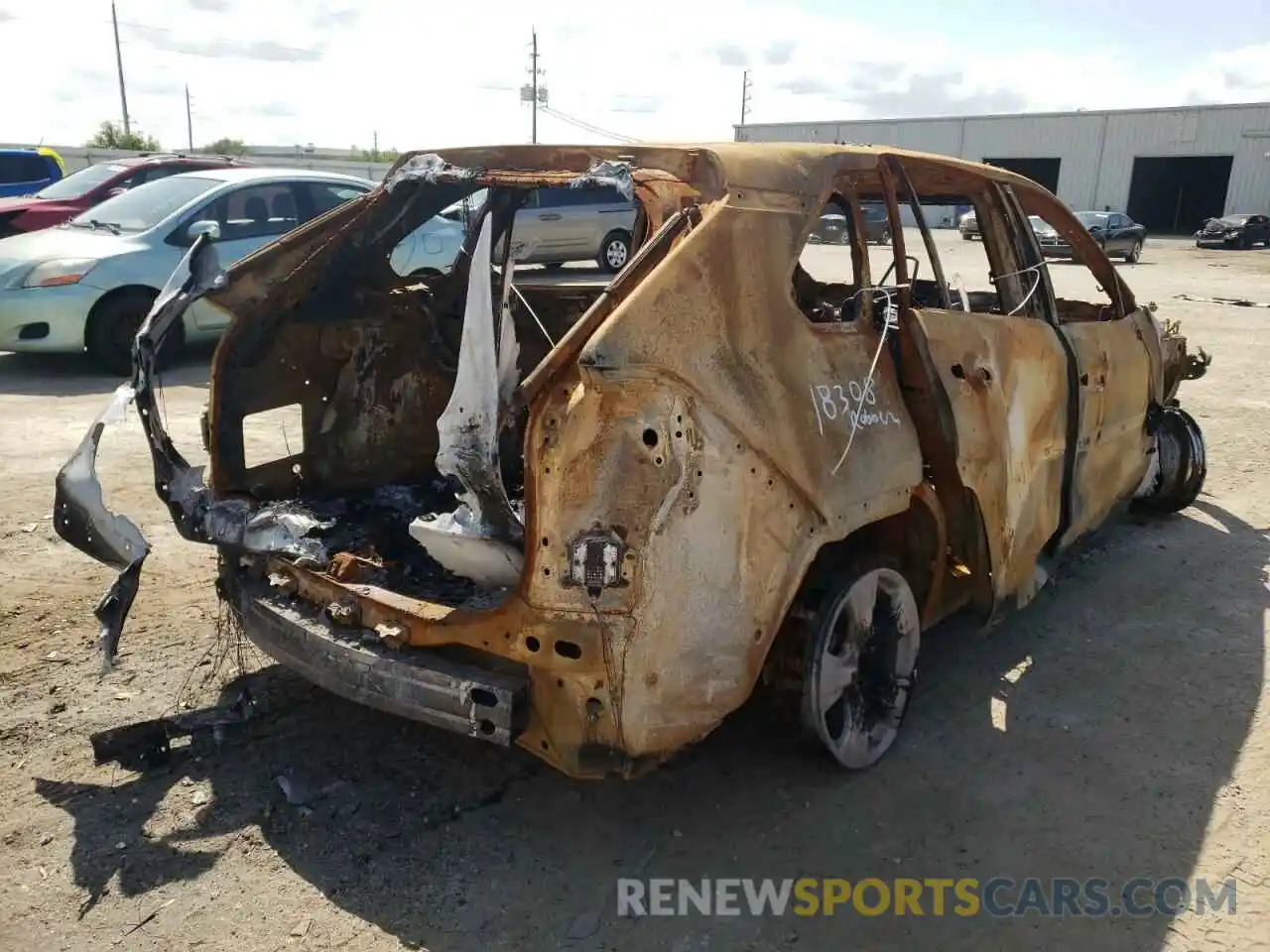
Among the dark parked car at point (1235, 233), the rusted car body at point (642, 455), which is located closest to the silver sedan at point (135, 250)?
the rusted car body at point (642, 455)

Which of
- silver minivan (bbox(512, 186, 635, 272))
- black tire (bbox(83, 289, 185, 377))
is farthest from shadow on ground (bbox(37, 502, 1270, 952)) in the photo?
A: silver minivan (bbox(512, 186, 635, 272))

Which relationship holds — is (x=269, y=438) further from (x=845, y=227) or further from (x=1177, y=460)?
(x=1177, y=460)

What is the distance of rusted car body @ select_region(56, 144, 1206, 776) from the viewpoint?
2.56 m

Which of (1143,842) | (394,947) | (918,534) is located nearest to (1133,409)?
(918,534)

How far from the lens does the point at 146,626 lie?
4.33m

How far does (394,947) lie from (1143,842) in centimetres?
221

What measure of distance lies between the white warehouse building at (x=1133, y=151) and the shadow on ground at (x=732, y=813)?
4235cm

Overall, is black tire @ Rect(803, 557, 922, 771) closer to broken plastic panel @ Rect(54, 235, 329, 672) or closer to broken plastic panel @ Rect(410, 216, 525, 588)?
broken plastic panel @ Rect(410, 216, 525, 588)

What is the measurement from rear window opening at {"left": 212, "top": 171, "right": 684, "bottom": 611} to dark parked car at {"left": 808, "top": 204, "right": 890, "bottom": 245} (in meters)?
0.65

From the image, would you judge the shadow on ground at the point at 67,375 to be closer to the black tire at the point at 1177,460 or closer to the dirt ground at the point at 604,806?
the dirt ground at the point at 604,806

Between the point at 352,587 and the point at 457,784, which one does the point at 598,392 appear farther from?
the point at 457,784

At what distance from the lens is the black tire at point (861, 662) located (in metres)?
3.14

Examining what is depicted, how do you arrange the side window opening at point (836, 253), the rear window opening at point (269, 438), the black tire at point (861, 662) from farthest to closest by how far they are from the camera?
the rear window opening at point (269, 438), the side window opening at point (836, 253), the black tire at point (861, 662)

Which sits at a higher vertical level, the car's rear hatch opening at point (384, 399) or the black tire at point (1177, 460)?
the car's rear hatch opening at point (384, 399)
